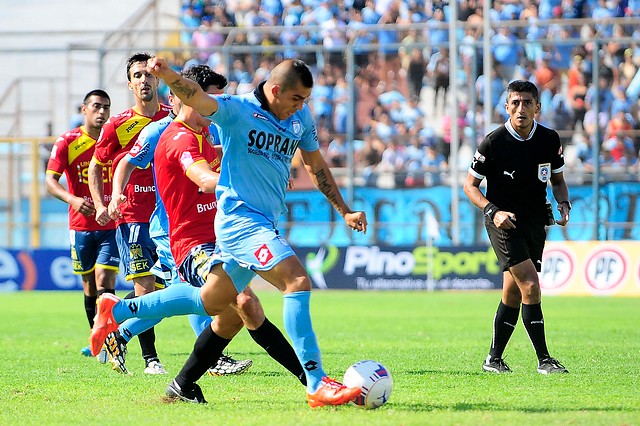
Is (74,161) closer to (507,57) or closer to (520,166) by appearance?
(520,166)

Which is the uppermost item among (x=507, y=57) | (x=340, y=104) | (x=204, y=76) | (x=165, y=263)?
(x=507, y=57)

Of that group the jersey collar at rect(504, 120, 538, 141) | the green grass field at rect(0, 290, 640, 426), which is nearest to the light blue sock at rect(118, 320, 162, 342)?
the green grass field at rect(0, 290, 640, 426)

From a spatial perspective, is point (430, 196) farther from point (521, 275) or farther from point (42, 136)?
point (521, 275)

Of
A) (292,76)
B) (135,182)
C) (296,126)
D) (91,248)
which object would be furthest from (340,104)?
(292,76)

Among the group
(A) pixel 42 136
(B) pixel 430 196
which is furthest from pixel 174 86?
(A) pixel 42 136

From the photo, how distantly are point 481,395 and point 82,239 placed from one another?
5897 millimetres

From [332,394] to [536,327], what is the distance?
3.20 meters

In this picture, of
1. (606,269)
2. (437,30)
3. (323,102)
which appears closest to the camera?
(606,269)

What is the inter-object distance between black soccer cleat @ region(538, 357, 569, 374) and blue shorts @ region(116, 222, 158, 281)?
3.68 meters

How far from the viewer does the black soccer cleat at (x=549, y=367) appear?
9539 millimetres

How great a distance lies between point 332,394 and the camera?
714 centimetres

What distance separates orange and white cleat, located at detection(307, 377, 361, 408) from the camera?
7.13 meters

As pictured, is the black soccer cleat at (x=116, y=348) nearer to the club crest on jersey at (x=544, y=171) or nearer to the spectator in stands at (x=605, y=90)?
the club crest on jersey at (x=544, y=171)

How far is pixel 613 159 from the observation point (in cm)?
2442
